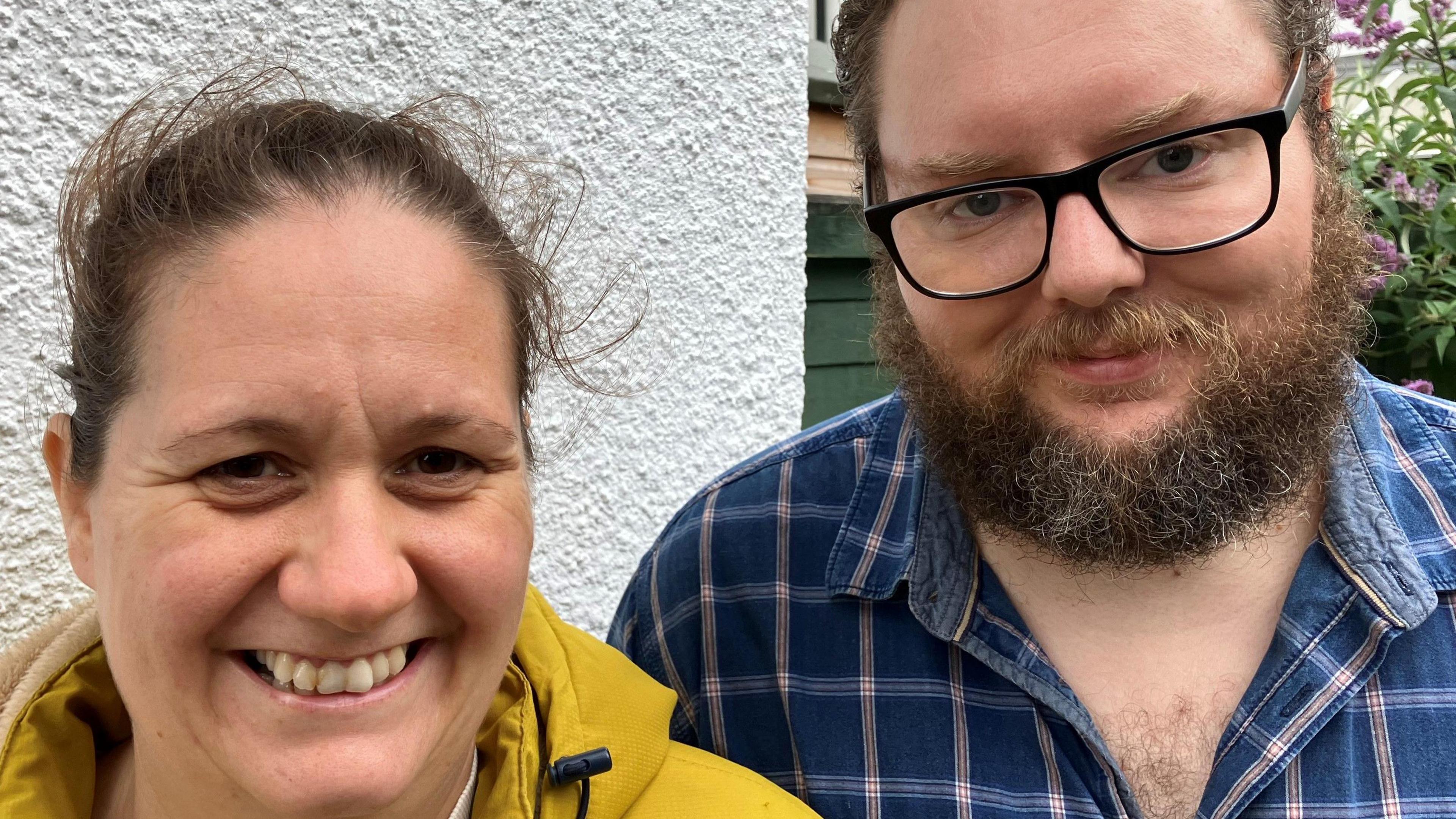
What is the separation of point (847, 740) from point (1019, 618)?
0.32 meters

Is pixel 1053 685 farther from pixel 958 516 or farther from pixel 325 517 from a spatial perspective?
pixel 325 517

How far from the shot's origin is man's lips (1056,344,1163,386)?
62.9 inches

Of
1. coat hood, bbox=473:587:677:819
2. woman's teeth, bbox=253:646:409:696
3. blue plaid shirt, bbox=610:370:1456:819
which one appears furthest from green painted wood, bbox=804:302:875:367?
woman's teeth, bbox=253:646:409:696

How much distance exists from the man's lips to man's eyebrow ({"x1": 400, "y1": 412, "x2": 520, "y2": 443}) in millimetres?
787

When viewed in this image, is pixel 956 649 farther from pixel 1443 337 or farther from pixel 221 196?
pixel 1443 337

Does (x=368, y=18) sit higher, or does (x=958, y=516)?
(x=368, y=18)

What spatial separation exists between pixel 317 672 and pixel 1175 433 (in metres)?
1.16

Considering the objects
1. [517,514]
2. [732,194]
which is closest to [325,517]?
[517,514]

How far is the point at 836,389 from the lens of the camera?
4.05 m

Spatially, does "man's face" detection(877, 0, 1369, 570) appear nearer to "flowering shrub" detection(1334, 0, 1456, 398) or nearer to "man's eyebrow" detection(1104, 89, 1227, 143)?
"man's eyebrow" detection(1104, 89, 1227, 143)

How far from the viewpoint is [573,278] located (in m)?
2.34

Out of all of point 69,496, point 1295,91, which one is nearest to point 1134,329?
point 1295,91

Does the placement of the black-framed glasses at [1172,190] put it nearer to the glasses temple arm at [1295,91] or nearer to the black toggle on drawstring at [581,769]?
the glasses temple arm at [1295,91]

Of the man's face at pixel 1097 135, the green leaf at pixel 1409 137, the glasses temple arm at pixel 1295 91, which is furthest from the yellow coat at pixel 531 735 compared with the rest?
the green leaf at pixel 1409 137
